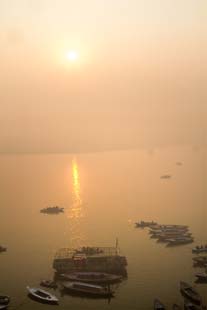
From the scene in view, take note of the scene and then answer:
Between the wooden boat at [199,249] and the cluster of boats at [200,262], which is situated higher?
the wooden boat at [199,249]

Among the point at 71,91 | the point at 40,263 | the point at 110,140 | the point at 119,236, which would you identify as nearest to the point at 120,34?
the point at 71,91

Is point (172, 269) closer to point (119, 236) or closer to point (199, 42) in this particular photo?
point (119, 236)

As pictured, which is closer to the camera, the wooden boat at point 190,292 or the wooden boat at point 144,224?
the wooden boat at point 190,292

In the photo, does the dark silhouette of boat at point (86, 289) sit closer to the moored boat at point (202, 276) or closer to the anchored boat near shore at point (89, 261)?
the anchored boat near shore at point (89, 261)

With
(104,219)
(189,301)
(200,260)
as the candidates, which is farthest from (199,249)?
(104,219)

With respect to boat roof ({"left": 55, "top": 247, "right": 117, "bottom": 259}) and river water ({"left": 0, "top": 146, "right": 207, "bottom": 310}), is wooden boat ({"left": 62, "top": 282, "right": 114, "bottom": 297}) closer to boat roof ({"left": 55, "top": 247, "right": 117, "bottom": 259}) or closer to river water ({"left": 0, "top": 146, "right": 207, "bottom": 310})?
river water ({"left": 0, "top": 146, "right": 207, "bottom": 310})

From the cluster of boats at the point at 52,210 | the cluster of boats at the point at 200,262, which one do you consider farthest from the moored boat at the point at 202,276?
the cluster of boats at the point at 52,210

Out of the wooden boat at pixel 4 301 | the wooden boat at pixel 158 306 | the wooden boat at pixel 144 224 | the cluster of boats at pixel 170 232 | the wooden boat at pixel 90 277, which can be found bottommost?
the wooden boat at pixel 158 306

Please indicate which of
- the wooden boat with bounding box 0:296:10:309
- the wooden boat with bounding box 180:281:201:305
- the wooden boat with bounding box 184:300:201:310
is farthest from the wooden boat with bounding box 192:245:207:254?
the wooden boat with bounding box 0:296:10:309
